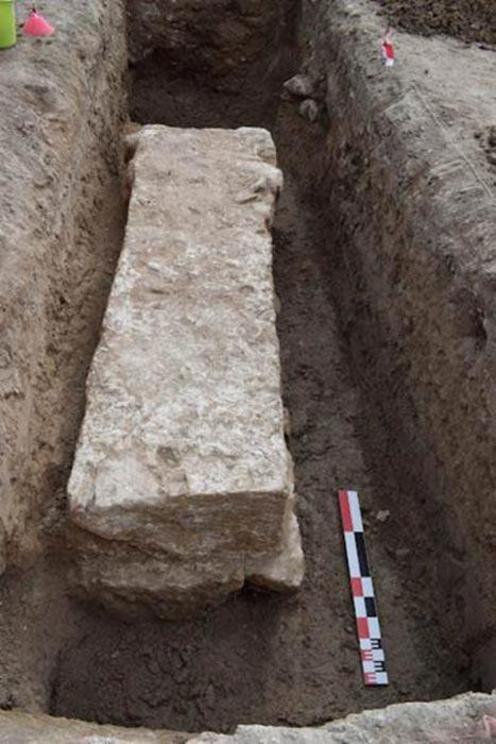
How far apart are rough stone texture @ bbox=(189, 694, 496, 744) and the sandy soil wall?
1224 millimetres

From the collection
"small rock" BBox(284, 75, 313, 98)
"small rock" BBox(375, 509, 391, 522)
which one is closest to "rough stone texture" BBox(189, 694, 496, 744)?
"small rock" BBox(375, 509, 391, 522)

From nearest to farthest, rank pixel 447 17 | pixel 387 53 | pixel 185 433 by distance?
pixel 185 433 < pixel 387 53 < pixel 447 17

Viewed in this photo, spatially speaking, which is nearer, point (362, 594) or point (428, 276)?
point (362, 594)

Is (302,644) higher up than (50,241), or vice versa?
(50,241)

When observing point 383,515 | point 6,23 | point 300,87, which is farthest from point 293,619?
point 300,87

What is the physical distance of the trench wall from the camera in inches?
128

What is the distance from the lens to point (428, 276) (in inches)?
145

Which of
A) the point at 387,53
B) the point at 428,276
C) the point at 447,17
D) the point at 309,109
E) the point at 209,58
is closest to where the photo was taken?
the point at 428,276

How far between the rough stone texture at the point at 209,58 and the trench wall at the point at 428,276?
1.15 m

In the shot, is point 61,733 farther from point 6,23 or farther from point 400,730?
point 6,23

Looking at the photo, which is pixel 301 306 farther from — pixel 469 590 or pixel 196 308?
pixel 469 590

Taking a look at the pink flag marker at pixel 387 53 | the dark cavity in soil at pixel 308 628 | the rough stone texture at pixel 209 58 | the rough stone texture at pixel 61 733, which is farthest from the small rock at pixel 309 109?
the rough stone texture at pixel 61 733

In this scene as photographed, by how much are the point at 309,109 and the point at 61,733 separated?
430cm

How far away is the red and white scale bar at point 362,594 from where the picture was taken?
3.25 m
